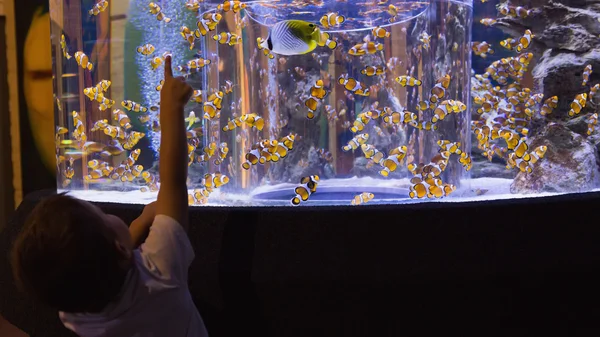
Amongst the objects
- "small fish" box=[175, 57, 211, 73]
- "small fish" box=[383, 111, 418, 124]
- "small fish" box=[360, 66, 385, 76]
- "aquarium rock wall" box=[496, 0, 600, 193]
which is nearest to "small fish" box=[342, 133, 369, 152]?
"small fish" box=[383, 111, 418, 124]

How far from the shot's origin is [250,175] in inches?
147

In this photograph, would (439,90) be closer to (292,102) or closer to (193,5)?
(292,102)

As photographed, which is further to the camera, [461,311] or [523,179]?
[523,179]

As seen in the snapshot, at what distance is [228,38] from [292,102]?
59 centimetres

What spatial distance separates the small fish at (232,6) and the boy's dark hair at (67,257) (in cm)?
235

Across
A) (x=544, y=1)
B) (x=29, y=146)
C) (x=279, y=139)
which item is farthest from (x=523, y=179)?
(x=29, y=146)

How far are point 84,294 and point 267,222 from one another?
899mm

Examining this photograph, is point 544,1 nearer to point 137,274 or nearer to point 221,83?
point 221,83

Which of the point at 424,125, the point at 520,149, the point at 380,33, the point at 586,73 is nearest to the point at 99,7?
the point at 380,33

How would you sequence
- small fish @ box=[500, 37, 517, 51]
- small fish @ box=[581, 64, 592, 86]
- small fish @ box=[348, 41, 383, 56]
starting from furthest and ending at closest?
small fish @ box=[500, 37, 517, 51]
small fish @ box=[581, 64, 592, 86]
small fish @ box=[348, 41, 383, 56]

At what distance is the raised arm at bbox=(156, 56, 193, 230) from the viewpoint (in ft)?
5.33

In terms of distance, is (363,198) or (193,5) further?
(193,5)

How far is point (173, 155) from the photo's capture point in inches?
65.2

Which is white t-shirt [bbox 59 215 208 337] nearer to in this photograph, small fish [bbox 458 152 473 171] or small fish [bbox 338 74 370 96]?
small fish [bbox 338 74 370 96]
